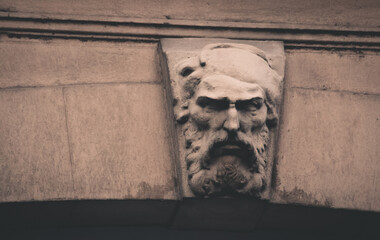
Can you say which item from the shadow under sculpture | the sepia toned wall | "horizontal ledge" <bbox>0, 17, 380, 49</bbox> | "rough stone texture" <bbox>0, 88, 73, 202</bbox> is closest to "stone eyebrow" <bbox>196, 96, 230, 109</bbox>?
the shadow under sculpture

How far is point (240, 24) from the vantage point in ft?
8.89

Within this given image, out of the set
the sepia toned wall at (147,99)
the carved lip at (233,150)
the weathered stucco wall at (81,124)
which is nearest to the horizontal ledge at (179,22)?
the sepia toned wall at (147,99)

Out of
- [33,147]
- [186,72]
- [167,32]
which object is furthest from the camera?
[167,32]

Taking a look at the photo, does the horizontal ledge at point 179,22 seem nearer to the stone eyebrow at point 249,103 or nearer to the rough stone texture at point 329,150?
the rough stone texture at point 329,150

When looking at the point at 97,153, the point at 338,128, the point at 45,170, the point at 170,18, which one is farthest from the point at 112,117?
the point at 338,128

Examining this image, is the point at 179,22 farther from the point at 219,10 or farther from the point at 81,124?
the point at 81,124

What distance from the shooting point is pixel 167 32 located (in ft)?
8.77

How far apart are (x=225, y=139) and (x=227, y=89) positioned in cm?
20

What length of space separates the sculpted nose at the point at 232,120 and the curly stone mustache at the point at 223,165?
5cm

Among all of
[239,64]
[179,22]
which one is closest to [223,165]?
[239,64]

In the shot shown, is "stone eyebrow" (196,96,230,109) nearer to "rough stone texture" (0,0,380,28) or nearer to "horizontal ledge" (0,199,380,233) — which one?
"horizontal ledge" (0,199,380,233)

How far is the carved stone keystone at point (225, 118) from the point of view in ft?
7.49

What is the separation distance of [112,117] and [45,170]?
35 centimetres

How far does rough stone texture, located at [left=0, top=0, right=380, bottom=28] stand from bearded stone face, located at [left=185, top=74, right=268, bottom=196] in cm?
51
